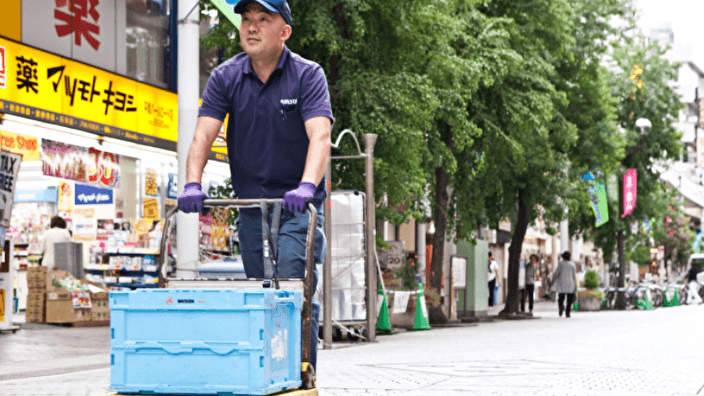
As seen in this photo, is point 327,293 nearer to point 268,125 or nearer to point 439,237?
point 439,237

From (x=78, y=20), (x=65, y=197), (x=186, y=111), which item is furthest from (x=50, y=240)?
(x=186, y=111)

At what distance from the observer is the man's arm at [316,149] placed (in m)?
4.54

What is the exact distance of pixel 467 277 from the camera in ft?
83.4

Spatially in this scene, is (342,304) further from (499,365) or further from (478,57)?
(478,57)

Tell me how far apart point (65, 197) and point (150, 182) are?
176 centimetres

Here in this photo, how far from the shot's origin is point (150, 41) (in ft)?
66.5

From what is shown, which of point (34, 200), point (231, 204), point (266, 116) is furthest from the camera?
point (34, 200)

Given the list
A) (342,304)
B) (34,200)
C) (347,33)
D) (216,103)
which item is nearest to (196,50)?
(347,33)

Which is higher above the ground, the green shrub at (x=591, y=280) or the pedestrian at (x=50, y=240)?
the pedestrian at (x=50, y=240)

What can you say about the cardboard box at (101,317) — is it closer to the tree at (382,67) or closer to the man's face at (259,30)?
the tree at (382,67)

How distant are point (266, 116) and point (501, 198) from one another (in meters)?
23.3

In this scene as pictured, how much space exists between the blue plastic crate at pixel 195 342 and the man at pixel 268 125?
2.46 feet

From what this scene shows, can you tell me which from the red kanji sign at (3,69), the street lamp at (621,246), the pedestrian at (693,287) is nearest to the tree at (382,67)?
the red kanji sign at (3,69)

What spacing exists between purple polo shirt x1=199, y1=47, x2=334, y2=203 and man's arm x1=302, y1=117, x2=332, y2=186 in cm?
5
